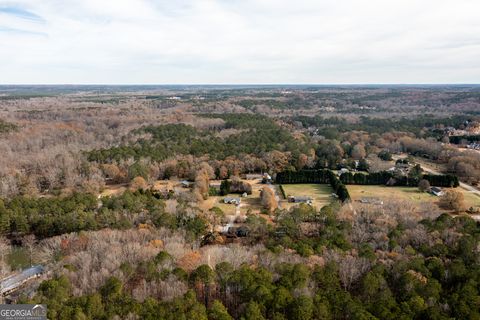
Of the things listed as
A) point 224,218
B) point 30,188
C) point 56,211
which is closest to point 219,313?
point 224,218

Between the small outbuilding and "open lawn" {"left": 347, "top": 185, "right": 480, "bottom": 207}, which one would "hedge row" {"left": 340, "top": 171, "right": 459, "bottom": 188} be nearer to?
"open lawn" {"left": 347, "top": 185, "right": 480, "bottom": 207}

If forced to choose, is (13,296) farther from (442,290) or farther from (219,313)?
(442,290)

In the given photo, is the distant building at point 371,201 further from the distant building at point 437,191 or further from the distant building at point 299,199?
the distant building at point 437,191

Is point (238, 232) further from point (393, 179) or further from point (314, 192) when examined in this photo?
point (393, 179)

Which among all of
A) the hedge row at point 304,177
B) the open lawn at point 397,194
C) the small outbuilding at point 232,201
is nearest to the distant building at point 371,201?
the open lawn at point 397,194

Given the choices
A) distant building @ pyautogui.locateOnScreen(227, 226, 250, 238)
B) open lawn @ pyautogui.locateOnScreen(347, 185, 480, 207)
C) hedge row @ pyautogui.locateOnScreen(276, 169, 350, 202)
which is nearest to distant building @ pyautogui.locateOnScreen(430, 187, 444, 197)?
open lawn @ pyautogui.locateOnScreen(347, 185, 480, 207)

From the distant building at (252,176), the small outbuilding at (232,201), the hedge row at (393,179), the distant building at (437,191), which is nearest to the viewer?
the small outbuilding at (232,201)

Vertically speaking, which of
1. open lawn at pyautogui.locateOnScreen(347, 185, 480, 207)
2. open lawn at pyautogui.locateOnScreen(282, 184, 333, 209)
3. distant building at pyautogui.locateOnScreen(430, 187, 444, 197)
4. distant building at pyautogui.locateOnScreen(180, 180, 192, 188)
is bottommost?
open lawn at pyautogui.locateOnScreen(282, 184, 333, 209)
